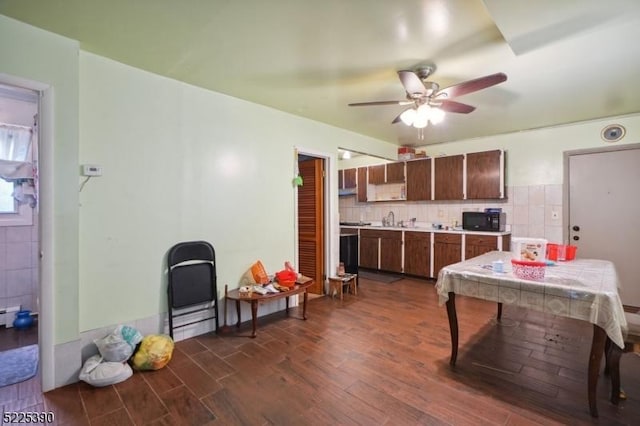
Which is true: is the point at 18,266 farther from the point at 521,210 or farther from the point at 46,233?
the point at 521,210

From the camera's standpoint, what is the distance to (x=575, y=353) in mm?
2590

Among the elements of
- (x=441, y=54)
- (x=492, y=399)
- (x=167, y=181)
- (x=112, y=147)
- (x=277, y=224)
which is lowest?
(x=492, y=399)

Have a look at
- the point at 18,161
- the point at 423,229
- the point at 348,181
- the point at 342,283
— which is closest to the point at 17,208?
the point at 18,161

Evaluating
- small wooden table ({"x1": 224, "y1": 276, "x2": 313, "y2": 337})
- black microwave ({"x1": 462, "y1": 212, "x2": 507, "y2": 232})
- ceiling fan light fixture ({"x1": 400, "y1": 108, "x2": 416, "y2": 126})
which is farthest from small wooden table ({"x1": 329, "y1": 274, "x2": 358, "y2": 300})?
ceiling fan light fixture ({"x1": 400, "y1": 108, "x2": 416, "y2": 126})

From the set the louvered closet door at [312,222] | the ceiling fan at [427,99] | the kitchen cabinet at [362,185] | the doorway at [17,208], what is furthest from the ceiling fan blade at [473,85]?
the doorway at [17,208]

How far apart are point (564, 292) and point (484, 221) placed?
3148mm

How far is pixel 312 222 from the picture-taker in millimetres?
4449

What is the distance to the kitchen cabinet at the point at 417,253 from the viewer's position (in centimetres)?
517

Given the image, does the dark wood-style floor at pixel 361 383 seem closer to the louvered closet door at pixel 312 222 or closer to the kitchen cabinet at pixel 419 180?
the louvered closet door at pixel 312 222

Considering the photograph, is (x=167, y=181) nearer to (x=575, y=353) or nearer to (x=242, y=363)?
(x=242, y=363)

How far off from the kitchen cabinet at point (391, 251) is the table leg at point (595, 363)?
370cm

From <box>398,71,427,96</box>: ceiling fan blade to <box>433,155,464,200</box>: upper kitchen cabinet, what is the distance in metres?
2.90

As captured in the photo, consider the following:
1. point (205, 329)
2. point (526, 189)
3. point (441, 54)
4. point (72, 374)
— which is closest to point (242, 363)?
point (205, 329)

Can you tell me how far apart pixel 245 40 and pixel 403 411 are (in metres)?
2.75
